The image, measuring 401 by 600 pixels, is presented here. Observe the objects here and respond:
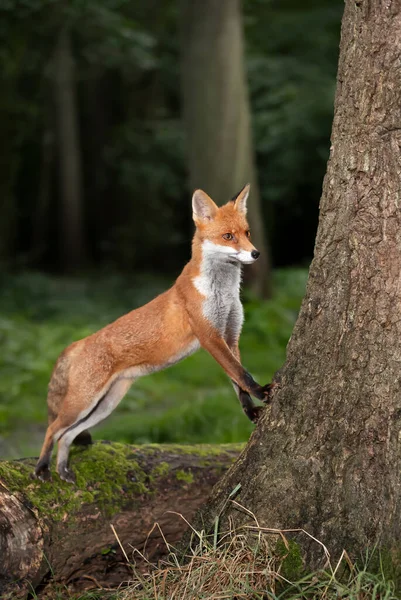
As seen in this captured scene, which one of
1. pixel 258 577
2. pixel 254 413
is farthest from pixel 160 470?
pixel 258 577

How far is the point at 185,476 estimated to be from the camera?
5102 millimetres

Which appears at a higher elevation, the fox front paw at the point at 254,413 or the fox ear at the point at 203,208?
the fox ear at the point at 203,208

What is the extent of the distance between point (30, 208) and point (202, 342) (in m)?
25.2

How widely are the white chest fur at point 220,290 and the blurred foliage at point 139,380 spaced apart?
2882 mm

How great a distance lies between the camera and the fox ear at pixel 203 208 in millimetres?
5055

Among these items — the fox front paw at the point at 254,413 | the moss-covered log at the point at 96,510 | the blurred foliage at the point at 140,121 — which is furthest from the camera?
the blurred foliage at the point at 140,121

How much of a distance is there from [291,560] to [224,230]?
6.57ft

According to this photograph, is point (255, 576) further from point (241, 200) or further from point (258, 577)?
point (241, 200)

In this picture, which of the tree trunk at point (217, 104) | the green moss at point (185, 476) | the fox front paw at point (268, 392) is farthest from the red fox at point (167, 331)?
the tree trunk at point (217, 104)

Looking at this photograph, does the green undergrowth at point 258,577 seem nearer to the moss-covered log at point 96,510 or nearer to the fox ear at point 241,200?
the moss-covered log at point 96,510

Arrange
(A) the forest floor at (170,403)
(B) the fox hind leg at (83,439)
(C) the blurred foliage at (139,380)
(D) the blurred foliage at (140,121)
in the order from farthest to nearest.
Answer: (D) the blurred foliage at (140,121)
(C) the blurred foliage at (139,380)
(B) the fox hind leg at (83,439)
(A) the forest floor at (170,403)

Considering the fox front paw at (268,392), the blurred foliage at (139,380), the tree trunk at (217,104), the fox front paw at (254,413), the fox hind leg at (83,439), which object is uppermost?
the tree trunk at (217,104)

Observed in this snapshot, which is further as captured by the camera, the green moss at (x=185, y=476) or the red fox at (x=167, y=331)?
the green moss at (x=185, y=476)

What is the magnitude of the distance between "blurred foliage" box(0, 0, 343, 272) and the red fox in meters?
11.8
